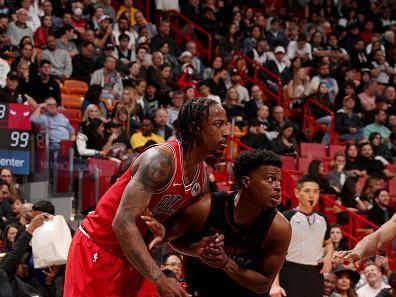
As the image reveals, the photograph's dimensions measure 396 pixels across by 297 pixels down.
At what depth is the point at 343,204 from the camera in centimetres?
1461

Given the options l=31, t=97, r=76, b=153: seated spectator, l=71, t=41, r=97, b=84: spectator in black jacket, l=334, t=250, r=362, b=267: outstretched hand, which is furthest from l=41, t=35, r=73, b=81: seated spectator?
l=334, t=250, r=362, b=267: outstretched hand

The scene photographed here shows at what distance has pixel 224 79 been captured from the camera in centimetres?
1745

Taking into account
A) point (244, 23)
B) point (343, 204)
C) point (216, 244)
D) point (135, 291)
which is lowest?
point (343, 204)

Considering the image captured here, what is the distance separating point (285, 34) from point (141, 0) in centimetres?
328

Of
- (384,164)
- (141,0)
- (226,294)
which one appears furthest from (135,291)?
(141,0)

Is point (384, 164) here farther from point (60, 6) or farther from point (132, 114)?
point (60, 6)

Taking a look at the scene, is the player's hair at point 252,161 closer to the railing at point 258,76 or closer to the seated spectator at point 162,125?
the seated spectator at point 162,125

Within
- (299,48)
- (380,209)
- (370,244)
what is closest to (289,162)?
(380,209)

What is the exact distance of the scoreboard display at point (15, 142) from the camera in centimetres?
1151

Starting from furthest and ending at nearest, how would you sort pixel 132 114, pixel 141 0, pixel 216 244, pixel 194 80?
pixel 141 0
pixel 194 80
pixel 132 114
pixel 216 244

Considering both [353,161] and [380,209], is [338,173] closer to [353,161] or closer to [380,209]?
[353,161]

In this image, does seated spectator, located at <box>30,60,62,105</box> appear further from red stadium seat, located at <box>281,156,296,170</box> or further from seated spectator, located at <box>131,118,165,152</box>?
red stadium seat, located at <box>281,156,296,170</box>

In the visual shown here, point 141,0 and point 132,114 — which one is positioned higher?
point 141,0

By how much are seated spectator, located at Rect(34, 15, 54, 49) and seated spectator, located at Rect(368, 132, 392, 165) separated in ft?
19.2
